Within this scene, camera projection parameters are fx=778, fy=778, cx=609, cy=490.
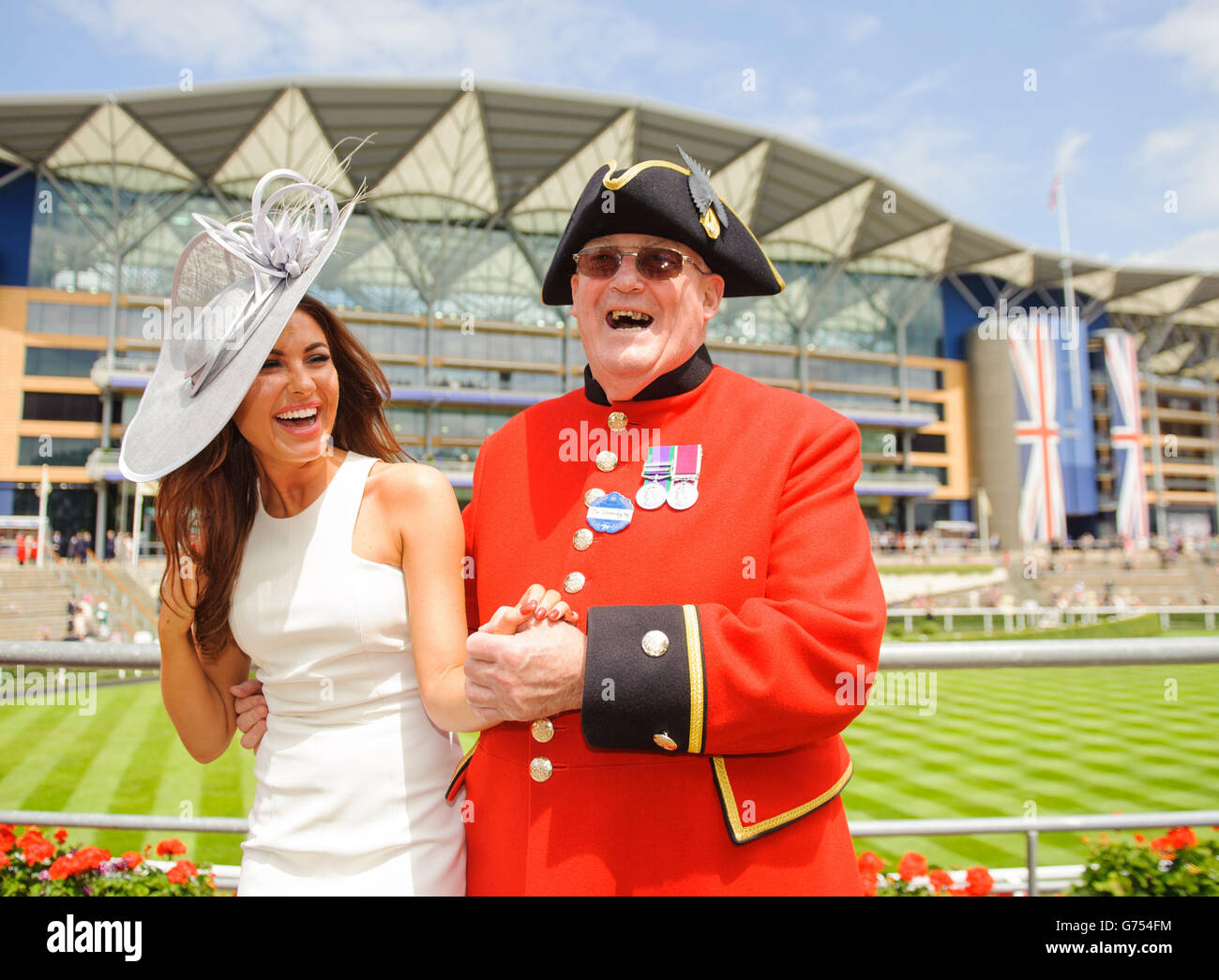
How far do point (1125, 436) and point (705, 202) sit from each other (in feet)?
206

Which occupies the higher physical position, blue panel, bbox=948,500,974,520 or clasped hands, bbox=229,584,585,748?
blue panel, bbox=948,500,974,520

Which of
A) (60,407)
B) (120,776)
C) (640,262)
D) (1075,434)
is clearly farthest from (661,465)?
(1075,434)

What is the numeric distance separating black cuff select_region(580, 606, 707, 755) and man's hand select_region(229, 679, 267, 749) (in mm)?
925

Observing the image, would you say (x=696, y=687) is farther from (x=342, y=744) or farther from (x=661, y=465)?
(x=342, y=744)

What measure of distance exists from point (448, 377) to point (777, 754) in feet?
145

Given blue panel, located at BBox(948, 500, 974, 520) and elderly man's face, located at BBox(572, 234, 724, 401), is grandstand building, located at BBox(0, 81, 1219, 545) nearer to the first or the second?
blue panel, located at BBox(948, 500, 974, 520)

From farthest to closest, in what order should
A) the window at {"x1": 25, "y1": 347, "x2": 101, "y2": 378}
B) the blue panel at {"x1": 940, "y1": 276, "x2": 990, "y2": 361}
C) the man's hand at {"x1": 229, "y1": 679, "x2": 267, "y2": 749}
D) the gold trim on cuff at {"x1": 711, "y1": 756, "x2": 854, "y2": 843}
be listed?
the blue panel at {"x1": 940, "y1": 276, "x2": 990, "y2": 361} < the window at {"x1": 25, "y1": 347, "x2": 101, "y2": 378} < the man's hand at {"x1": 229, "y1": 679, "x2": 267, "y2": 749} < the gold trim on cuff at {"x1": 711, "y1": 756, "x2": 854, "y2": 843}

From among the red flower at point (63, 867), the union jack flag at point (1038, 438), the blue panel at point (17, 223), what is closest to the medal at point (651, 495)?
the red flower at point (63, 867)

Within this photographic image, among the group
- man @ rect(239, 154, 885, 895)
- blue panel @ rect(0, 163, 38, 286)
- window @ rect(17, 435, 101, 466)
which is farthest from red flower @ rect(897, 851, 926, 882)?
blue panel @ rect(0, 163, 38, 286)

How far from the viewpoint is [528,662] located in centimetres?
139

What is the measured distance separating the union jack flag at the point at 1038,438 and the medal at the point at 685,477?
54.6m

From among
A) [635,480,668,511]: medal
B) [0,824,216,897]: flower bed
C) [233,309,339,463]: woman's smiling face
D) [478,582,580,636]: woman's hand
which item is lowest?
[0,824,216,897]: flower bed

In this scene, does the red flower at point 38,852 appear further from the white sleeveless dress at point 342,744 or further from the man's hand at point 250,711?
the white sleeveless dress at point 342,744

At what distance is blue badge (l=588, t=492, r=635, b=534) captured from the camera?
1.73 m
